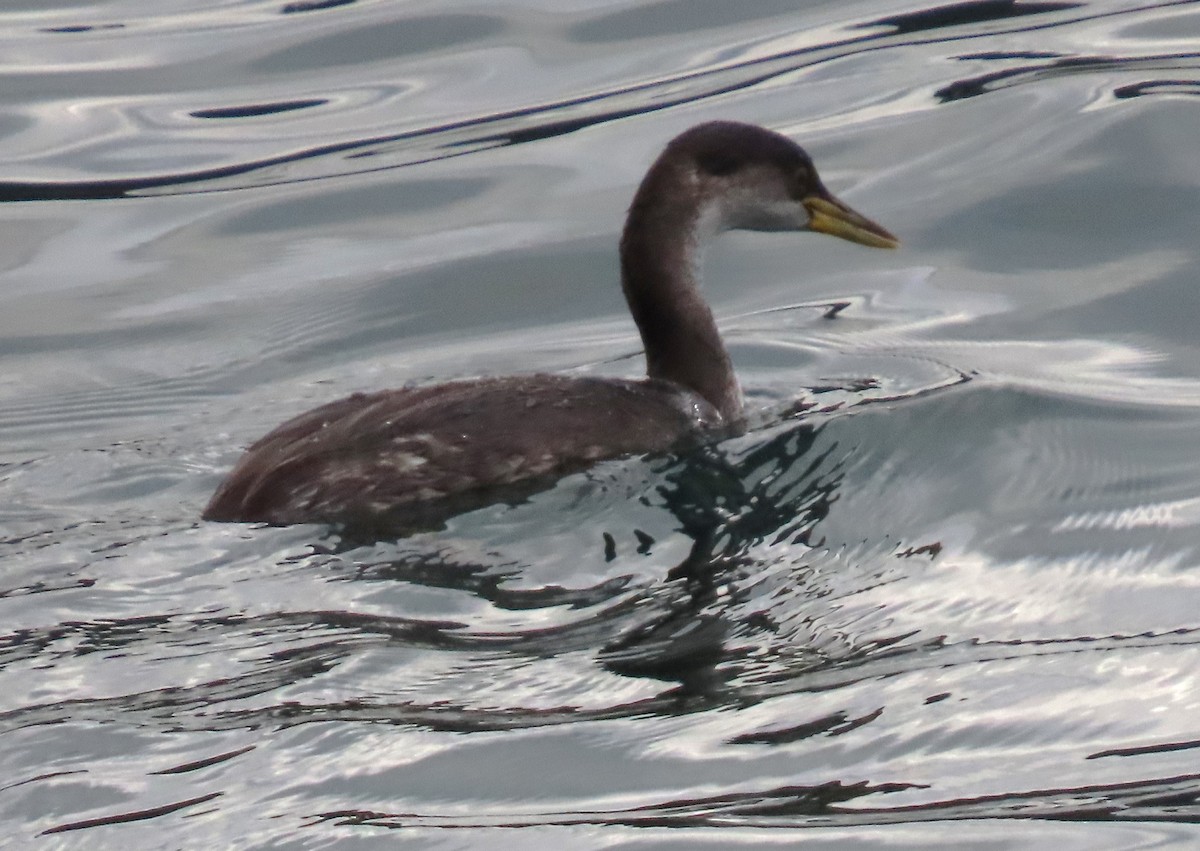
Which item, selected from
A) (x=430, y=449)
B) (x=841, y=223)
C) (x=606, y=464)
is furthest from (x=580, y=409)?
(x=841, y=223)

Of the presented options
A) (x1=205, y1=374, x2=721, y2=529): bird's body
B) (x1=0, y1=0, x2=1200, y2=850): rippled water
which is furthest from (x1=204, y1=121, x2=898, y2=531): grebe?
(x1=0, y1=0, x2=1200, y2=850): rippled water

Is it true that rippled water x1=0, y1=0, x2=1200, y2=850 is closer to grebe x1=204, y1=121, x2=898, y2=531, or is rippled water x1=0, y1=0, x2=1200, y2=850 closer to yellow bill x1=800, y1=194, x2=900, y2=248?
grebe x1=204, y1=121, x2=898, y2=531

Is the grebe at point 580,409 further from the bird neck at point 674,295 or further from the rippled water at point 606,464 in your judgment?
the rippled water at point 606,464

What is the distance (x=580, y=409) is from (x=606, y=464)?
7.4 inches

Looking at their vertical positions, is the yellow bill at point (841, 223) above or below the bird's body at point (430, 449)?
above

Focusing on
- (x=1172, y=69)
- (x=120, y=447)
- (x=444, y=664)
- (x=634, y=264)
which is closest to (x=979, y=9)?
(x=1172, y=69)

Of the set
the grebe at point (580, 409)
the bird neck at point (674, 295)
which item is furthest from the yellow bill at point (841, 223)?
the bird neck at point (674, 295)

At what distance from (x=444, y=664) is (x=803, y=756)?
0.98 metres

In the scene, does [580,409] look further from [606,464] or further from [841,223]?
[841,223]

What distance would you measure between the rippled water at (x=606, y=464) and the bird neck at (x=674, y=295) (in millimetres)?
267

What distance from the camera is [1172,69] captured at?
10.1 metres

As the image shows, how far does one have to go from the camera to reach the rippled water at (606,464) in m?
4.30

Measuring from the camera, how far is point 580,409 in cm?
629

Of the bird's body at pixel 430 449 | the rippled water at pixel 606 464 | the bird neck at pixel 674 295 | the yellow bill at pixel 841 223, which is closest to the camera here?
the rippled water at pixel 606 464
